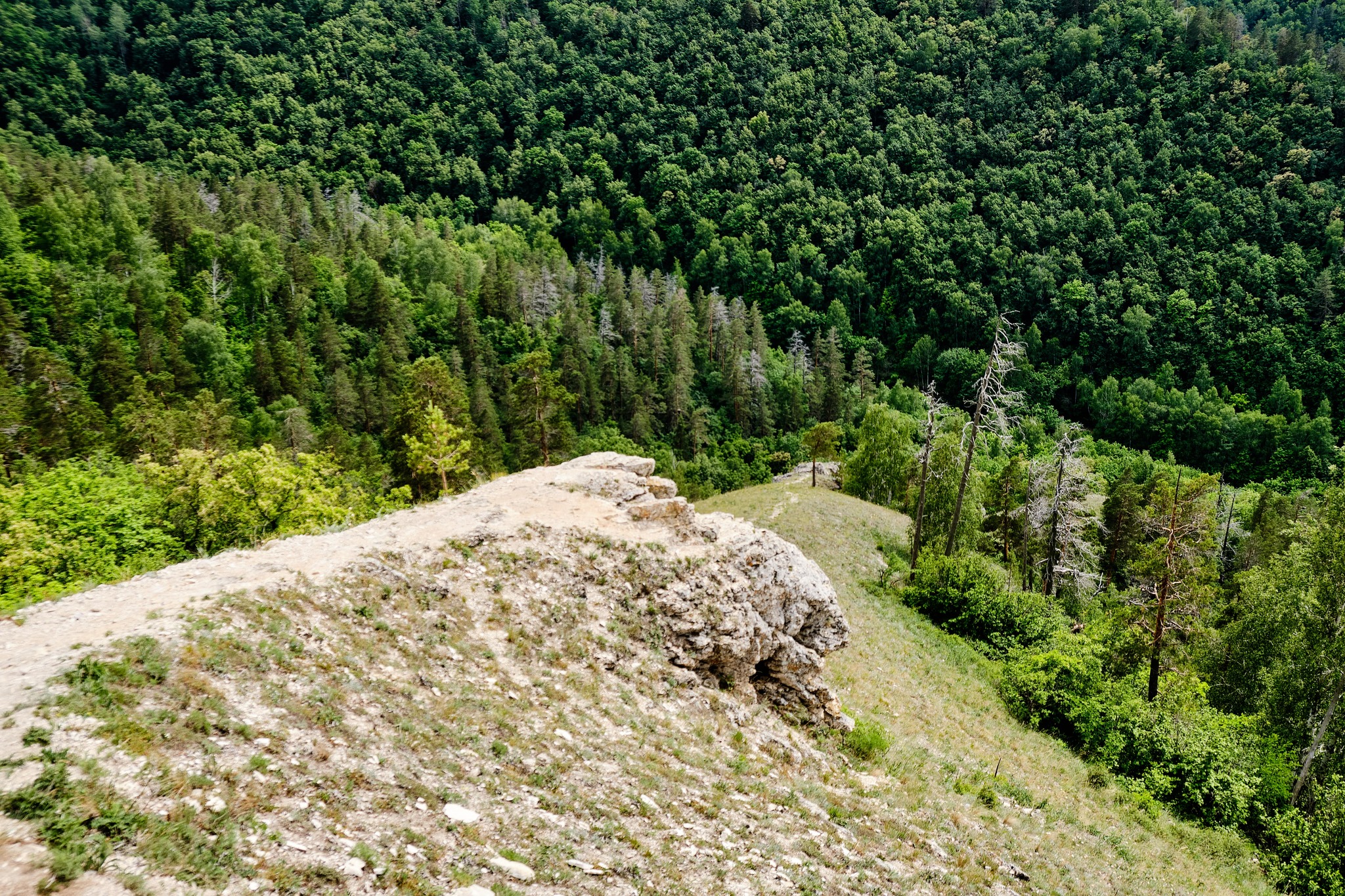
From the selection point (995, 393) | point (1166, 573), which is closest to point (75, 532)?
point (995, 393)

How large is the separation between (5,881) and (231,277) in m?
121

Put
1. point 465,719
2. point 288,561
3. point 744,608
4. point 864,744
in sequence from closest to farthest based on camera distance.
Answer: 1. point 465,719
2. point 288,561
3. point 864,744
4. point 744,608

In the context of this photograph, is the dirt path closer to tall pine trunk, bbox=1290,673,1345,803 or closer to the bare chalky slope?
the bare chalky slope

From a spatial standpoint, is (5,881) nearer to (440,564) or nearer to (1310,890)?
(440,564)

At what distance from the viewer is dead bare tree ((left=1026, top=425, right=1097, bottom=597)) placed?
166 ft

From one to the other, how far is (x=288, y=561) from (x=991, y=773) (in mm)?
24828

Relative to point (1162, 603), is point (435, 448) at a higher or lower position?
lower

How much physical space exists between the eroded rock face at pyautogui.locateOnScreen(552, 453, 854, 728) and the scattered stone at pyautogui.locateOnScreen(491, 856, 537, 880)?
10165 mm

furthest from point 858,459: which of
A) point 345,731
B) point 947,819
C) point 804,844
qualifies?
point 345,731

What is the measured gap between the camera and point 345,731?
13320 mm

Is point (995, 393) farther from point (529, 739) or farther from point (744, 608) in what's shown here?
point (529, 739)

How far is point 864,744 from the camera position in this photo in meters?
23.0

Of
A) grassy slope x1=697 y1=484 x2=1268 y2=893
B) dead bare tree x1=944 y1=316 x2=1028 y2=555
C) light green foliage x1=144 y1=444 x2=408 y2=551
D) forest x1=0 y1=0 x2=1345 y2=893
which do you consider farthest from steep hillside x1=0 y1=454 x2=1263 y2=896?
dead bare tree x1=944 y1=316 x2=1028 y2=555

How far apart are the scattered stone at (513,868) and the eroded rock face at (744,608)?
10165 millimetres
